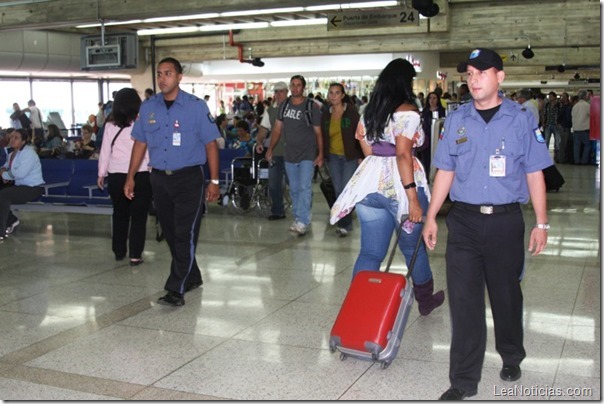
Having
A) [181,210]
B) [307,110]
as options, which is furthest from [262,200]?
[181,210]

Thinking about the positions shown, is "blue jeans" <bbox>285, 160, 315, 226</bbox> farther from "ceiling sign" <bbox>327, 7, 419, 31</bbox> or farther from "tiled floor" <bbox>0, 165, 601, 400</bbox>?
"ceiling sign" <bbox>327, 7, 419, 31</bbox>

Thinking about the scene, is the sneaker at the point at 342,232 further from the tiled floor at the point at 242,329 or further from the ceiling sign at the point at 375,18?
the ceiling sign at the point at 375,18

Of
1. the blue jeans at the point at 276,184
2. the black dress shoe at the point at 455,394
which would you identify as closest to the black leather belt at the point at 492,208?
the black dress shoe at the point at 455,394

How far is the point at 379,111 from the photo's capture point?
4328 millimetres

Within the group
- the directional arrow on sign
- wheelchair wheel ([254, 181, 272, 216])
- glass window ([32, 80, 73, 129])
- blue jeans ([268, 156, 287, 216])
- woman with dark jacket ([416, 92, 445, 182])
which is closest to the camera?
blue jeans ([268, 156, 287, 216])

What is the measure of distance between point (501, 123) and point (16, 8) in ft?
39.8

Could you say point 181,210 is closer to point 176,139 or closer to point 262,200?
point 176,139

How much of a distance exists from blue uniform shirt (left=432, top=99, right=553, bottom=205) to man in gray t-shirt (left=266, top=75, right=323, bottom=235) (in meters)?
4.63

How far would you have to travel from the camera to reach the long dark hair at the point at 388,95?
4324 mm

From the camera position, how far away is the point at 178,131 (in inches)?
210

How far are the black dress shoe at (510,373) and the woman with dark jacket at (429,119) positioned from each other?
22.5 ft

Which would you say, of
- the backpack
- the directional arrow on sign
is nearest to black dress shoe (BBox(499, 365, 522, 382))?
the backpack

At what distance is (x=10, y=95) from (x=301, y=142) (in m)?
21.8

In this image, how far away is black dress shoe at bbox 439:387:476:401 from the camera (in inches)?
136
